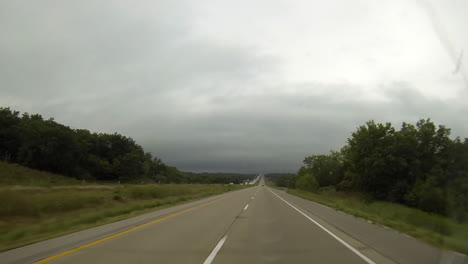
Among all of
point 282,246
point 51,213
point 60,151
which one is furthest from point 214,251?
point 60,151

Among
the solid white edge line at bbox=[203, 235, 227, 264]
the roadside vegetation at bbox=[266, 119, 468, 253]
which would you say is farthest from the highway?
the roadside vegetation at bbox=[266, 119, 468, 253]

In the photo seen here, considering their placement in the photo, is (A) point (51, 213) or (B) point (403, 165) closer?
(A) point (51, 213)

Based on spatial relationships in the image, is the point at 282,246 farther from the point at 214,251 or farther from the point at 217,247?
the point at 214,251

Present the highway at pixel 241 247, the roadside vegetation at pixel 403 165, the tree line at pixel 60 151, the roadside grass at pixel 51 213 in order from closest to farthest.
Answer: the highway at pixel 241 247 < the roadside grass at pixel 51 213 < the roadside vegetation at pixel 403 165 < the tree line at pixel 60 151

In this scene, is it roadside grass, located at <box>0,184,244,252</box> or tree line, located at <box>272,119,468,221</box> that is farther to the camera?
tree line, located at <box>272,119,468,221</box>

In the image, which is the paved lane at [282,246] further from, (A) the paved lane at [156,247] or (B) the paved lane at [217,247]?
(A) the paved lane at [156,247]

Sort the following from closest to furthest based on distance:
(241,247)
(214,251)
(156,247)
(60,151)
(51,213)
→ (214,251)
(156,247)
(241,247)
(51,213)
(60,151)

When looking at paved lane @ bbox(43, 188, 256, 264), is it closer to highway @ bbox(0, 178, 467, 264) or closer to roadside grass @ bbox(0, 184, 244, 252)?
highway @ bbox(0, 178, 467, 264)

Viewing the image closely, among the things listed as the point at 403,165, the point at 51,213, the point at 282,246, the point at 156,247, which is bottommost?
the point at 51,213

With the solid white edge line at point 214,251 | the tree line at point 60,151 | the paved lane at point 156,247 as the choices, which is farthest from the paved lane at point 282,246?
the tree line at point 60,151

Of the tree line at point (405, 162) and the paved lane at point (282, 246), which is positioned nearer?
the paved lane at point (282, 246)

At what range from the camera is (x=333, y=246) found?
1128 centimetres

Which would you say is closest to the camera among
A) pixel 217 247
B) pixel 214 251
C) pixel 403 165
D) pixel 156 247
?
pixel 214 251

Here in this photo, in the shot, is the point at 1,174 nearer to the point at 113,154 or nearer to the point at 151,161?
the point at 113,154
